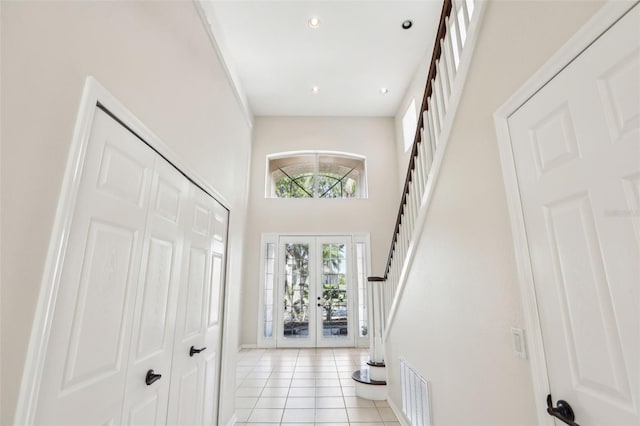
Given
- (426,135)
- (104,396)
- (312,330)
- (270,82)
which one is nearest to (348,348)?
(312,330)

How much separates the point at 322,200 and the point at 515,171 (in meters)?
4.91

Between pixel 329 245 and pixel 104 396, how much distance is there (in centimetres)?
485

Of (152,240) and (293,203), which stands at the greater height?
(293,203)

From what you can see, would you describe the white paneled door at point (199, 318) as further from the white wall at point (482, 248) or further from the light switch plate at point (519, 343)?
the light switch plate at point (519, 343)

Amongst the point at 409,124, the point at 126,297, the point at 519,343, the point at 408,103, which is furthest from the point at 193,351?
the point at 408,103

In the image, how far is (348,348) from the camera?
210 inches

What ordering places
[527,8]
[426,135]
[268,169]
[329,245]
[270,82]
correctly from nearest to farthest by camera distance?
[527,8] → [426,135] → [270,82] → [329,245] → [268,169]

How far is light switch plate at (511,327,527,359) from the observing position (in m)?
1.10

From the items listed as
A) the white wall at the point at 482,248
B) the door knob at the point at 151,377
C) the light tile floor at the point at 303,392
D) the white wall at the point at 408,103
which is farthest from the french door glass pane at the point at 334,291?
the door knob at the point at 151,377

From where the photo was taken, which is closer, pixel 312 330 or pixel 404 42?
pixel 404 42

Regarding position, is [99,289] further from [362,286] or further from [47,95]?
[362,286]

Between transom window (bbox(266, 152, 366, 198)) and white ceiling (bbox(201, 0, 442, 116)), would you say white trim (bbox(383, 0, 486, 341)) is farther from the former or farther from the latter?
transom window (bbox(266, 152, 366, 198))

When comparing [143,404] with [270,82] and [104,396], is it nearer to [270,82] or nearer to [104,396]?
[104,396]

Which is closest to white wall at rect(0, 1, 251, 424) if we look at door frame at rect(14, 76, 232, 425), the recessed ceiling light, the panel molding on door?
door frame at rect(14, 76, 232, 425)
